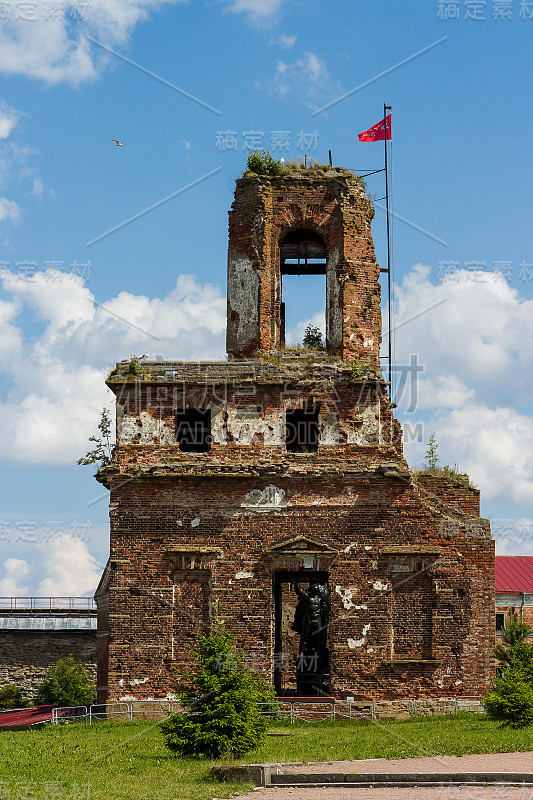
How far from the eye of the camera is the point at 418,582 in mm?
23438

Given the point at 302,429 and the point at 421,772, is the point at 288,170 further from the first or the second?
the point at 421,772

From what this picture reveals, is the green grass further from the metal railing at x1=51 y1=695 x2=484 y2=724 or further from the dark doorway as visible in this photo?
the dark doorway

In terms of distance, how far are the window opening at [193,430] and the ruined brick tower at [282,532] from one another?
0.04 m

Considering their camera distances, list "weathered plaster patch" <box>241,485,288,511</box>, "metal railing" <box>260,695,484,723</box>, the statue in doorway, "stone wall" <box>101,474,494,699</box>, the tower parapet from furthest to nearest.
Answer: the statue in doorway
the tower parapet
"weathered plaster patch" <box>241,485,288,511</box>
"stone wall" <box>101,474,494,699</box>
"metal railing" <box>260,695,484,723</box>

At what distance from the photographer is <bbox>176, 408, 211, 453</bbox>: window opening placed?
24375 millimetres

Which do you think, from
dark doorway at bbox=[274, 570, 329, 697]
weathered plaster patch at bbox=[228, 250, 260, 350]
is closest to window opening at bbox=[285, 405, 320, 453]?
weathered plaster patch at bbox=[228, 250, 260, 350]

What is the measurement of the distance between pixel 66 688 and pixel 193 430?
694 inches

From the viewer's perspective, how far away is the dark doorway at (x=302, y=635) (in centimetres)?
2453

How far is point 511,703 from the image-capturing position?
65.2 ft

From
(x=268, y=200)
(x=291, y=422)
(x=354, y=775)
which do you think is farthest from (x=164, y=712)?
(x=268, y=200)

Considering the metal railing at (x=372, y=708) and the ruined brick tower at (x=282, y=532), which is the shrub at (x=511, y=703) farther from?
the ruined brick tower at (x=282, y=532)

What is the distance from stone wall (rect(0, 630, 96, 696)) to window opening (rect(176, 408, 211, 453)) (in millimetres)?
20498

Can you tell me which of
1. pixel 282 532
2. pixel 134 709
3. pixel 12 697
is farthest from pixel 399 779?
pixel 12 697

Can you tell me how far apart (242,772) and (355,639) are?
8.58 metres
